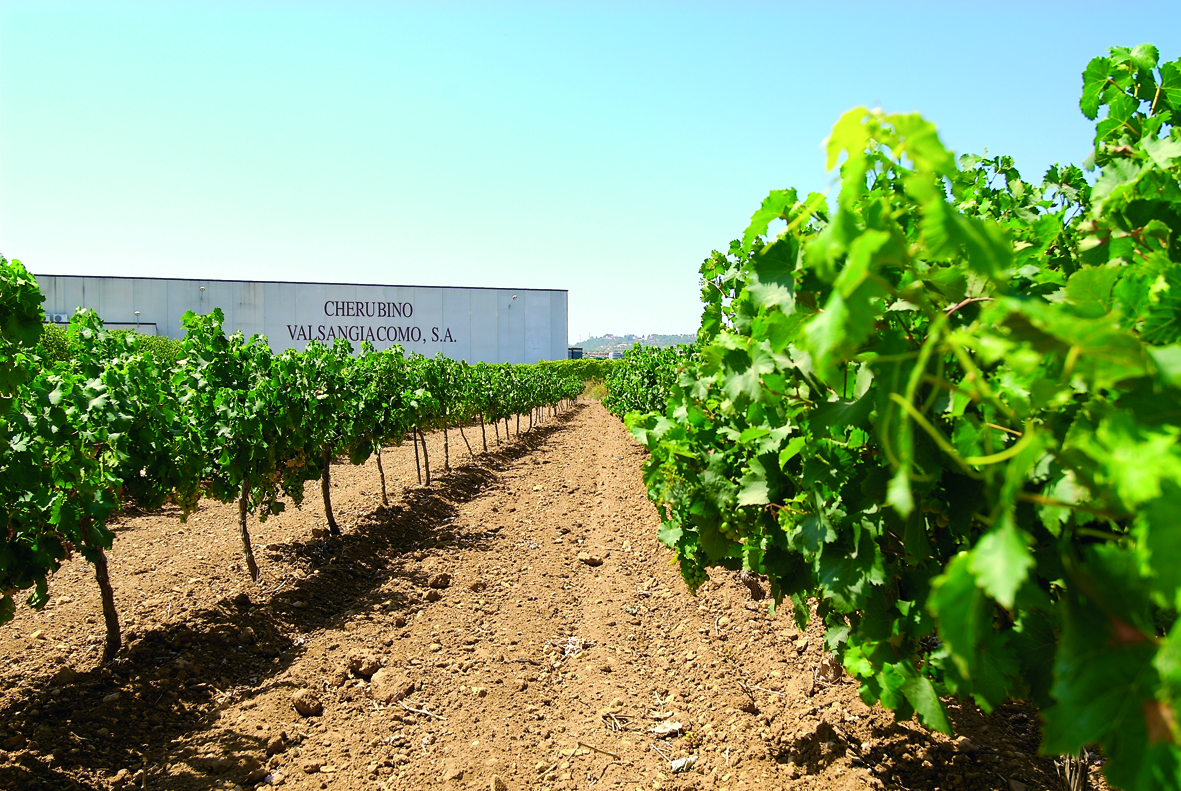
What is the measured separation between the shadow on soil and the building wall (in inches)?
1461

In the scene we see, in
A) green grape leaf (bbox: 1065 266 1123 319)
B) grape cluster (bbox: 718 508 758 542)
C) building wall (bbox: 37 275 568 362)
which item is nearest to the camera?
green grape leaf (bbox: 1065 266 1123 319)

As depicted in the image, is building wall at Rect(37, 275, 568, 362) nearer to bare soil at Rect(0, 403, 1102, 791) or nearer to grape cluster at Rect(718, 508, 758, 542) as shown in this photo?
bare soil at Rect(0, 403, 1102, 791)

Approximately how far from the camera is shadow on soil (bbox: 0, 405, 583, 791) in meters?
3.33

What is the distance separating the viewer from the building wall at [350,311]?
4069 cm

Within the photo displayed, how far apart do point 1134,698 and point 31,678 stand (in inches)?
215

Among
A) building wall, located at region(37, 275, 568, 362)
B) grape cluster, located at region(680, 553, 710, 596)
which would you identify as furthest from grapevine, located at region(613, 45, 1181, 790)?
building wall, located at region(37, 275, 568, 362)

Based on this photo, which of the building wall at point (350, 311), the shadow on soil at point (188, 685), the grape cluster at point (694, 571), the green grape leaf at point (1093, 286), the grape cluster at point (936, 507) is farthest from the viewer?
the building wall at point (350, 311)

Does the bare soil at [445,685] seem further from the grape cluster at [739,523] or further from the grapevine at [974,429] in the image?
the grapevine at [974,429]

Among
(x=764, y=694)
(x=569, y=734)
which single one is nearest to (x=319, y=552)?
(x=569, y=734)

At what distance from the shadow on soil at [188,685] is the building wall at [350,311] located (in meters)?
37.1

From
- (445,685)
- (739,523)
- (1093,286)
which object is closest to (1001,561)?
(1093,286)

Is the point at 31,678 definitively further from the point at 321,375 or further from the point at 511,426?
the point at 511,426

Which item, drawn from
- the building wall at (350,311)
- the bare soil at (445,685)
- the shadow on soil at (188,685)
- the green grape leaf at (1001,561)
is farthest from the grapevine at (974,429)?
the building wall at (350,311)

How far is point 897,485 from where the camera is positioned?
702 millimetres
